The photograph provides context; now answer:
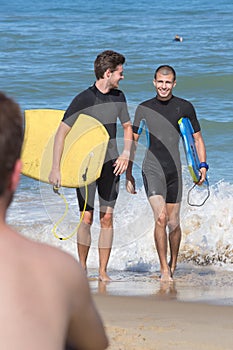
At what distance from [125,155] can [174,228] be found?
0.87 meters

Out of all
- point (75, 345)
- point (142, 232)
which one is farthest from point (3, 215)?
point (142, 232)

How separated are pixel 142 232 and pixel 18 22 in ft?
72.3

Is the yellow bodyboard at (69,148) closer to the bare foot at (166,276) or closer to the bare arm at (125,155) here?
the bare arm at (125,155)

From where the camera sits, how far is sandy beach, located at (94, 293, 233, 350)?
15.7 feet

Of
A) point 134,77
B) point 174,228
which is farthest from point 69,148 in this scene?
point 134,77

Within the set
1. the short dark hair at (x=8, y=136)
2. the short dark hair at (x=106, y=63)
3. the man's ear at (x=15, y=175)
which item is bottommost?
the short dark hair at (x=106, y=63)

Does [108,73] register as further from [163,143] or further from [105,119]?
[163,143]

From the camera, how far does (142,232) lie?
26.7 ft

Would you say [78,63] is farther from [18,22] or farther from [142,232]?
[142,232]

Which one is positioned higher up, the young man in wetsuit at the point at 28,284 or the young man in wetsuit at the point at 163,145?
the young man in wetsuit at the point at 28,284

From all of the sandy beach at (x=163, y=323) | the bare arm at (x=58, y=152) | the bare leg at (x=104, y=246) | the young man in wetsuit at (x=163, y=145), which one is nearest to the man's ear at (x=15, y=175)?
the sandy beach at (x=163, y=323)

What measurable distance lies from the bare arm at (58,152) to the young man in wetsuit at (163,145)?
0.60 m

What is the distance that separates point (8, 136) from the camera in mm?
1557

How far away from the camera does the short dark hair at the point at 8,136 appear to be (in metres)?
1.56
